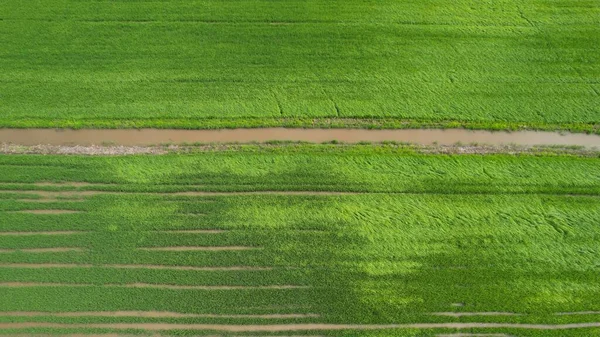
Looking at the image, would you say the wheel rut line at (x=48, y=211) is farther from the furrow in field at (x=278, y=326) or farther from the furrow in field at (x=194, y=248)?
the furrow in field at (x=278, y=326)

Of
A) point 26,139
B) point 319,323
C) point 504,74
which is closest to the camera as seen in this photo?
point 319,323

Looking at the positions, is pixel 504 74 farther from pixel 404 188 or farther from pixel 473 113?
pixel 404 188

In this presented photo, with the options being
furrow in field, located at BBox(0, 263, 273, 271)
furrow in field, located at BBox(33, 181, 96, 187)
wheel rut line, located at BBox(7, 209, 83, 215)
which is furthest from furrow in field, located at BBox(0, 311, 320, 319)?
furrow in field, located at BBox(33, 181, 96, 187)

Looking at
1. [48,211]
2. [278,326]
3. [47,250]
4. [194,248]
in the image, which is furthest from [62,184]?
[278,326]

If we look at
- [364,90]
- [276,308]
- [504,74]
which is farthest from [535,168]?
[276,308]

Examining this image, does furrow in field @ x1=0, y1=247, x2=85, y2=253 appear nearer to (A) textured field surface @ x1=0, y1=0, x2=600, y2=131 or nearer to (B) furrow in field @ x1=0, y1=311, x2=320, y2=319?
(B) furrow in field @ x1=0, y1=311, x2=320, y2=319

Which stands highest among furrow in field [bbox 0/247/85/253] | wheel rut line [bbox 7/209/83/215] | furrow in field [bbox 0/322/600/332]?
wheel rut line [bbox 7/209/83/215]

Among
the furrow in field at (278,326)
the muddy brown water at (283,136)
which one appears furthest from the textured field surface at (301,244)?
the muddy brown water at (283,136)
